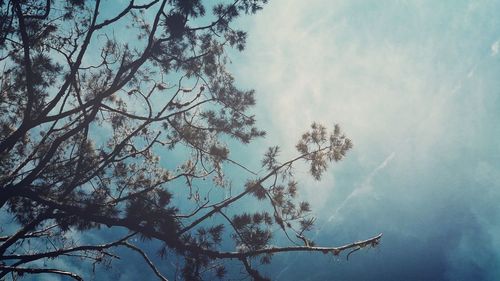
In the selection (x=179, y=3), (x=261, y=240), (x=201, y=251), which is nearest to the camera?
(x=201, y=251)

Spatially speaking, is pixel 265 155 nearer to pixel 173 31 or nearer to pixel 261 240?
pixel 261 240

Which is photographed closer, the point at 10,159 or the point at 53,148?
the point at 53,148

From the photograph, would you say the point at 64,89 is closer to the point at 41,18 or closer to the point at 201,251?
the point at 41,18

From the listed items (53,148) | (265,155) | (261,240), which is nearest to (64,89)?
(53,148)

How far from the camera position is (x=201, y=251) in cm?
447

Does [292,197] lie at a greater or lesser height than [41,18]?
lesser

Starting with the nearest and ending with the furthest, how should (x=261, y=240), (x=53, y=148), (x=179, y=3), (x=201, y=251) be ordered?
(x=201, y=251) < (x=261, y=240) < (x=53, y=148) < (x=179, y=3)

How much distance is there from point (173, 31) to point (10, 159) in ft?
13.0

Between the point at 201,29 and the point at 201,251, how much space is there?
156 inches

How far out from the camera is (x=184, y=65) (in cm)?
689

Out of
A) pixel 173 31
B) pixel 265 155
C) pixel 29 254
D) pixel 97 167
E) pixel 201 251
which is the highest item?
pixel 173 31

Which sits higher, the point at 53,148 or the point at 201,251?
the point at 53,148

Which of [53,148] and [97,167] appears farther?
[97,167]

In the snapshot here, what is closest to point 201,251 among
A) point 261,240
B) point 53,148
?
point 261,240
